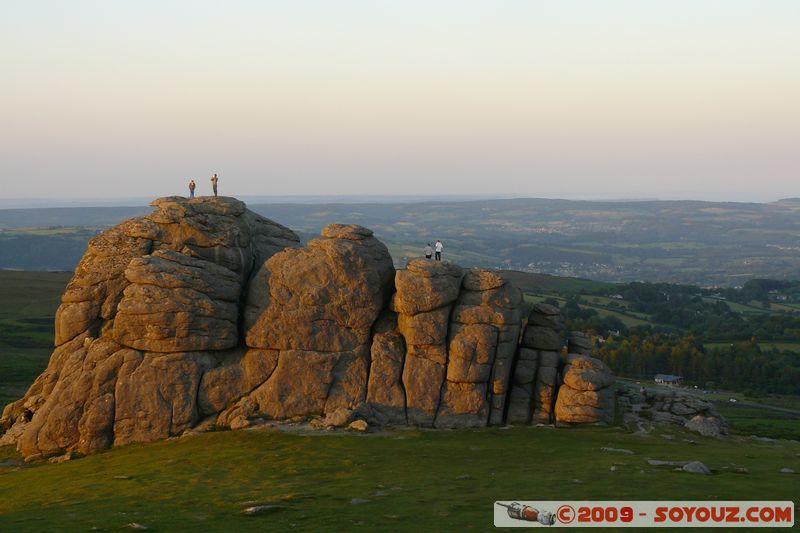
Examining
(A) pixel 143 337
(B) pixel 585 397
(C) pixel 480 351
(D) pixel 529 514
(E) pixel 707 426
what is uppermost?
(A) pixel 143 337

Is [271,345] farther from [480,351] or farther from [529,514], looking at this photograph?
[529,514]

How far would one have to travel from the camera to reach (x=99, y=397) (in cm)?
6438

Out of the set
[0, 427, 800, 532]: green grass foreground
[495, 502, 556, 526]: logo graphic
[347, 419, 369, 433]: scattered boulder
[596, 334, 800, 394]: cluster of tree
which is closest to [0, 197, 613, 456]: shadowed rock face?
[347, 419, 369, 433]: scattered boulder

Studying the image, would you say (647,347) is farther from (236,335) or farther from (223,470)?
(223,470)

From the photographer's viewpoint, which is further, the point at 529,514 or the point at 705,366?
the point at 705,366

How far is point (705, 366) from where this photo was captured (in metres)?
185

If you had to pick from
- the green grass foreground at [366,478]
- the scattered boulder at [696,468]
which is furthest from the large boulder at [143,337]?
the scattered boulder at [696,468]

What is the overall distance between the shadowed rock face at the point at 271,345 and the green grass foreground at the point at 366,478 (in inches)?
136

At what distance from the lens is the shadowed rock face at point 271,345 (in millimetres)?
64812

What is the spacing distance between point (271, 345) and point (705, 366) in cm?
14158

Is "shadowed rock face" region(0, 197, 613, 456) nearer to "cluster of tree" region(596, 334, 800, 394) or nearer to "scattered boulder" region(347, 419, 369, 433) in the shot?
"scattered boulder" region(347, 419, 369, 433)

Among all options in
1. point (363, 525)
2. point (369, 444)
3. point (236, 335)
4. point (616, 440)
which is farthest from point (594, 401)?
point (363, 525)

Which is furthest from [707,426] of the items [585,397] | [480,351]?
[480,351]

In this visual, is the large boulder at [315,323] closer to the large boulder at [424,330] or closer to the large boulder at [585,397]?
the large boulder at [424,330]
